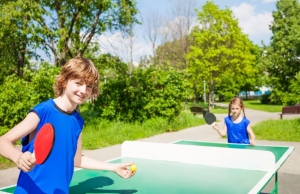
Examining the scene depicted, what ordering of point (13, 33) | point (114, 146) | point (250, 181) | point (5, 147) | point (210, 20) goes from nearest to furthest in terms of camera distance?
point (5, 147), point (250, 181), point (114, 146), point (13, 33), point (210, 20)

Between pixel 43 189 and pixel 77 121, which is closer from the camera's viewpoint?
pixel 43 189

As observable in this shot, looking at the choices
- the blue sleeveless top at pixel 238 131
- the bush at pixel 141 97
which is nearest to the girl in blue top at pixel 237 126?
the blue sleeveless top at pixel 238 131

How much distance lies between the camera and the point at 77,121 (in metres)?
2.08

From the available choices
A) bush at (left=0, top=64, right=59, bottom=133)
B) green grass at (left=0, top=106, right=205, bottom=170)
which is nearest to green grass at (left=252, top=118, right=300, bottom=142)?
green grass at (left=0, top=106, right=205, bottom=170)

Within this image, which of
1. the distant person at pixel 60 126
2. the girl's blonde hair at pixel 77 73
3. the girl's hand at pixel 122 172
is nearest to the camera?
the distant person at pixel 60 126

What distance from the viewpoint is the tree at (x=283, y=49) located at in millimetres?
38781

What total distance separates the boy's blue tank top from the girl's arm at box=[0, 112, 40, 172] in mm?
58

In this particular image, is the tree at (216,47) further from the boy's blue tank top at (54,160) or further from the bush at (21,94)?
the boy's blue tank top at (54,160)

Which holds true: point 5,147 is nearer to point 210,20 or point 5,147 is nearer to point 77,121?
point 77,121

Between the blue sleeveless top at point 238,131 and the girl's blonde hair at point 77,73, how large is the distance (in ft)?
12.9

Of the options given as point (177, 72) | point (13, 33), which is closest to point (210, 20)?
point (177, 72)

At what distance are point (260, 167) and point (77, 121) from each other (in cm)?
222

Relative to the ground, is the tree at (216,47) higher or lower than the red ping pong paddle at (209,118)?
higher

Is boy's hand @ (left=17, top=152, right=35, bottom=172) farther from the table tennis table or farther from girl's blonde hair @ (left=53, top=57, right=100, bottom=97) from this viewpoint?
the table tennis table
